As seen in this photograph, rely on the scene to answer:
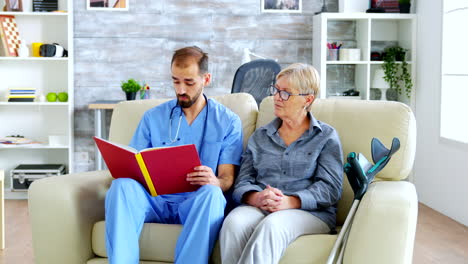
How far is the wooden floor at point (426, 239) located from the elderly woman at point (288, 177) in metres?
1.31

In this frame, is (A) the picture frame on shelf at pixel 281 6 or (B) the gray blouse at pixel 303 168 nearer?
(B) the gray blouse at pixel 303 168

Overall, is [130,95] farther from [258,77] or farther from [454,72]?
[454,72]

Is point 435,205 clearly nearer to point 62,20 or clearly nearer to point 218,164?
point 218,164

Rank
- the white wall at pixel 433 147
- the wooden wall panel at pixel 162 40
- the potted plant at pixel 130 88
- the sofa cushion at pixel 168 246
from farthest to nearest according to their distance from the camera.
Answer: the wooden wall panel at pixel 162 40 < the potted plant at pixel 130 88 < the white wall at pixel 433 147 < the sofa cushion at pixel 168 246

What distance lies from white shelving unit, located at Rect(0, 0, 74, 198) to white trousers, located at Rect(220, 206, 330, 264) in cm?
353

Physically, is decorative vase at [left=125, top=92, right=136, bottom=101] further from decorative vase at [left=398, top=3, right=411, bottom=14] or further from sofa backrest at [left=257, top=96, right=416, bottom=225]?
sofa backrest at [left=257, top=96, right=416, bottom=225]

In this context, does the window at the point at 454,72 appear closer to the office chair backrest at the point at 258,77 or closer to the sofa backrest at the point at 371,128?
the office chair backrest at the point at 258,77

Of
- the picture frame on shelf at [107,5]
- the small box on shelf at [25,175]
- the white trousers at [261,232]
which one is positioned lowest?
the small box on shelf at [25,175]

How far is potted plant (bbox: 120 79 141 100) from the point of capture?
5.37 metres

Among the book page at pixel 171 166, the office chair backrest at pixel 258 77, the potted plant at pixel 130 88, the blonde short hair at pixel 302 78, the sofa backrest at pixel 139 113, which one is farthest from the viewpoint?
the potted plant at pixel 130 88

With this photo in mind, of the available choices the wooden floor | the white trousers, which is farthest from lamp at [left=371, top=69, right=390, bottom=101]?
the white trousers

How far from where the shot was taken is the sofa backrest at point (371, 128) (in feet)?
8.71

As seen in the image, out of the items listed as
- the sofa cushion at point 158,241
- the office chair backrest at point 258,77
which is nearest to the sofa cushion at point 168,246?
the sofa cushion at point 158,241

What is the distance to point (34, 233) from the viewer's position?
2543 mm
